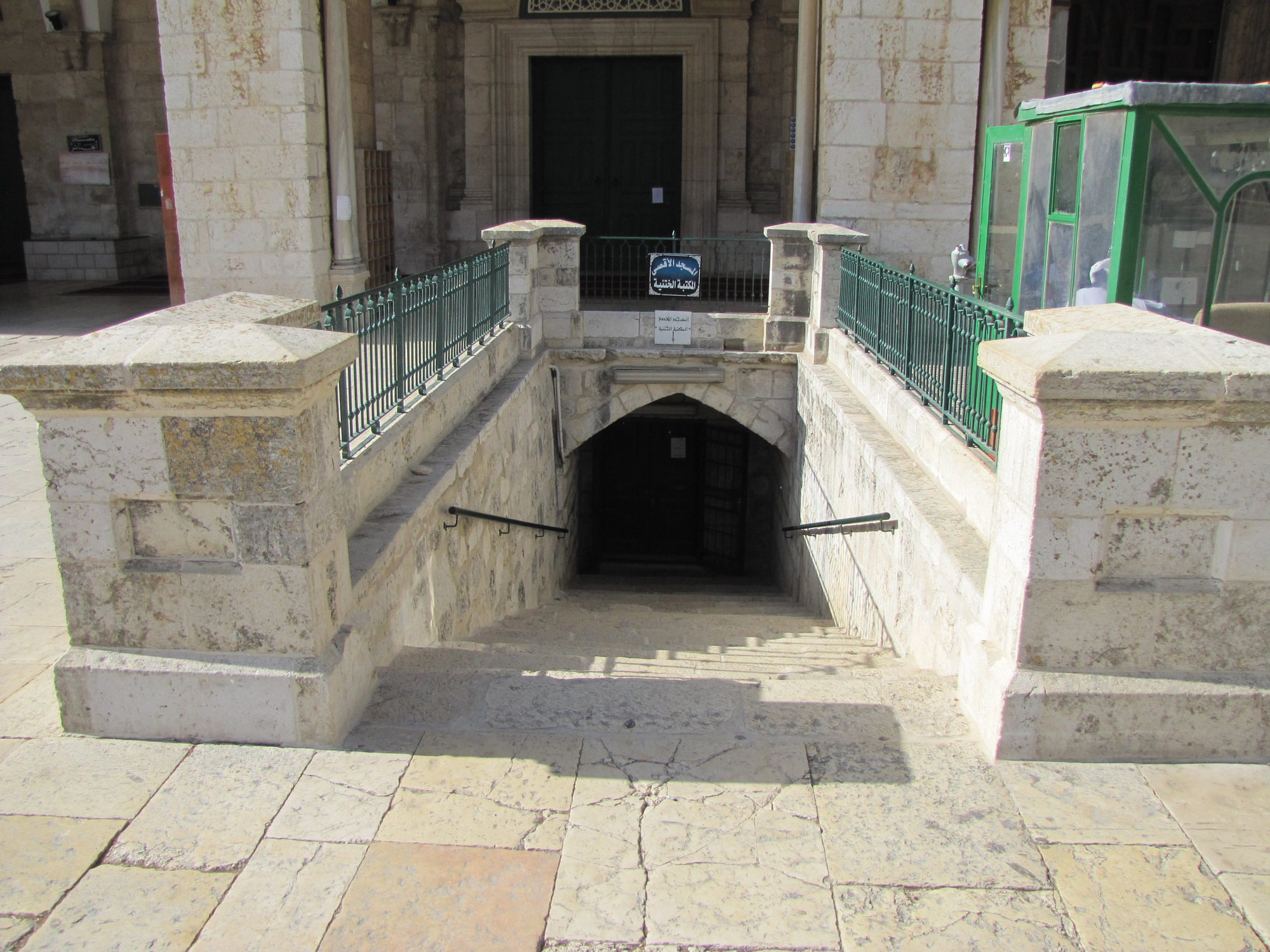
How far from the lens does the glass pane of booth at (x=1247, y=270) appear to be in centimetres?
484

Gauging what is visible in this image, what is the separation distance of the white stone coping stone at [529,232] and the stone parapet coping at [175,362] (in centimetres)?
539

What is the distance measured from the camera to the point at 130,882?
269 centimetres

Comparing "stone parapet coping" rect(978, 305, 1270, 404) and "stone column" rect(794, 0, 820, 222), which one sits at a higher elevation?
"stone column" rect(794, 0, 820, 222)

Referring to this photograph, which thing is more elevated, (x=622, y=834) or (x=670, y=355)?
(x=670, y=355)

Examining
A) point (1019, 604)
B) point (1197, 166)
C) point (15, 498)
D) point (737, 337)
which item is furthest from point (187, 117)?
point (1019, 604)

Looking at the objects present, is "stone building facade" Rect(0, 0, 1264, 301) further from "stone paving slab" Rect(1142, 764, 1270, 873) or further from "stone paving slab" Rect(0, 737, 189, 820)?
"stone paving slab" Rect(1142, 764, 1270, 873)

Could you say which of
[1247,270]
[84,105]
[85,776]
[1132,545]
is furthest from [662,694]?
[84,105]

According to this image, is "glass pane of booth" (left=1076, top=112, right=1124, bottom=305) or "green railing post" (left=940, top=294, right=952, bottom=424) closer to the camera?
"glass pane of booth" (left=1076, top=112, right=1124, bottom=305)

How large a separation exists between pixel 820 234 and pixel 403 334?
4.37m

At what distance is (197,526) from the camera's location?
321cm

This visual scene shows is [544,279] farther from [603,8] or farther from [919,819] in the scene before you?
[919,819]

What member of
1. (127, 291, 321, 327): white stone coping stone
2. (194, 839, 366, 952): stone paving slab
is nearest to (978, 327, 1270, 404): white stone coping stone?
(194, 839, 366, 952): stone paving slab

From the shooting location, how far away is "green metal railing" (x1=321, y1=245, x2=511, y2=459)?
4676mm

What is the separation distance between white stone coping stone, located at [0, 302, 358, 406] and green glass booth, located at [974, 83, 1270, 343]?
3823 millimetres
